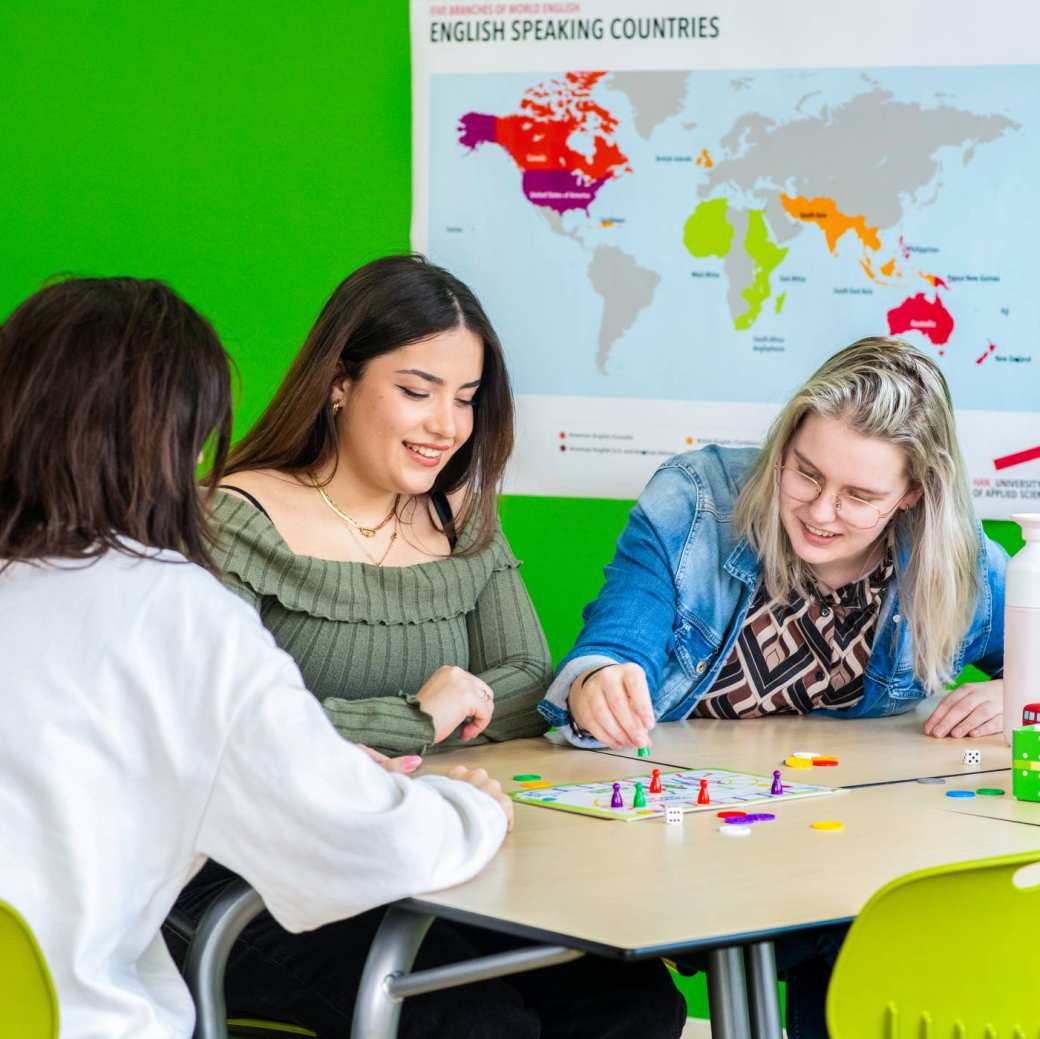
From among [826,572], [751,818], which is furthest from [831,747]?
[751,818]

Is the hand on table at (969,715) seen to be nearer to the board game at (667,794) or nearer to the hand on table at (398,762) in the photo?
the board game at (667,794)

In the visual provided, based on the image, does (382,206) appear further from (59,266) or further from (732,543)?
(732,543)

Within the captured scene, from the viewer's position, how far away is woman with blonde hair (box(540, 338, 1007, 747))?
7.56 ft

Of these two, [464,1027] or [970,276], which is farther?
[970,276]

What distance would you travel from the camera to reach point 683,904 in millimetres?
1372

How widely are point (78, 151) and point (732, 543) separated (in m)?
1.92

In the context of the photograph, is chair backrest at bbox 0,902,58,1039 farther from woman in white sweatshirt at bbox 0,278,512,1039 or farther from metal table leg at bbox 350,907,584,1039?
metal table leg at bbox 350,907,584,1039

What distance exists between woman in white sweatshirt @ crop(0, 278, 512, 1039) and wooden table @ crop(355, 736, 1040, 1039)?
0.08 m

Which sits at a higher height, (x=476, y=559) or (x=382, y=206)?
A: (x=382, y=206)

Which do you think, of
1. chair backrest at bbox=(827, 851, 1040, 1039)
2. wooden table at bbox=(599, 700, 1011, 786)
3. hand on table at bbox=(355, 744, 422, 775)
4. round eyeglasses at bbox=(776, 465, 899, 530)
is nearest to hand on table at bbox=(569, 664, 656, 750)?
wooden table at bbox=(599, 700, 1011, 786)

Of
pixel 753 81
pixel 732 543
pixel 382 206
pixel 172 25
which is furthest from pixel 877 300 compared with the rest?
pixel 172 25

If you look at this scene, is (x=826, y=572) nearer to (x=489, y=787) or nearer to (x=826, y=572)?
(x=826, y=572)

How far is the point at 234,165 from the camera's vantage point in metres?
3.44

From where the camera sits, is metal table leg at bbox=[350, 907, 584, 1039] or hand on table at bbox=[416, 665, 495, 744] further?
hand on table at bbox=[416, 665, 495, 744]
